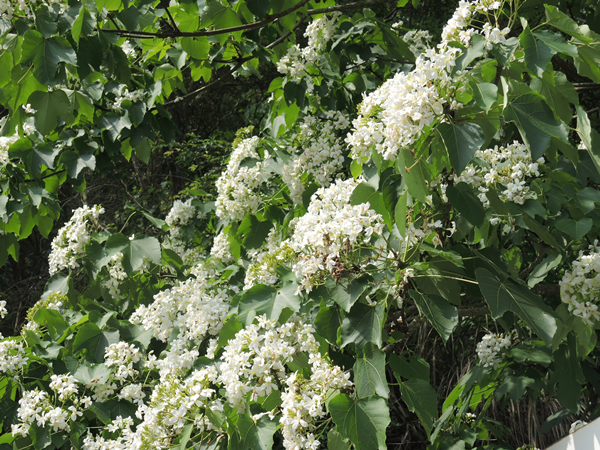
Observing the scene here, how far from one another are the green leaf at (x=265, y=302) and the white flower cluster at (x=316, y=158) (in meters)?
0.80

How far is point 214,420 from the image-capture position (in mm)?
1687

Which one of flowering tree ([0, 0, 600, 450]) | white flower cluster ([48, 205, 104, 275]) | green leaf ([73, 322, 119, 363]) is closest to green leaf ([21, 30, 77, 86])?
flowering tree ([0, 0, 600, 450])

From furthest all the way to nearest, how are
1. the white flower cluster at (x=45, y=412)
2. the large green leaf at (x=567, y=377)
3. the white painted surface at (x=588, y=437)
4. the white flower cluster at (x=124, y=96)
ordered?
the white flower cluster at (x=124, y=96) → the white flower cluster at (x=45, y=412) → the large green leaf at (x=567, y=377) → the white painted surface at (x=588, y=437)

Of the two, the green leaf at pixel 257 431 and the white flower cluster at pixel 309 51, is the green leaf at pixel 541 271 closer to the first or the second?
the green leaf at pixel 257 431

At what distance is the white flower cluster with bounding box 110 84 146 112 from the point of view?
2.87 m

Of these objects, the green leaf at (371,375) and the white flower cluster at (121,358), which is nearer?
the green leaf at (371,375)

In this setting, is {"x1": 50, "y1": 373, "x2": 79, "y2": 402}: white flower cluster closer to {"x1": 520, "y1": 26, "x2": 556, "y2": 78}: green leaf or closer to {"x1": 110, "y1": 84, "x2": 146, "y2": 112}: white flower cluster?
{"x1": 110, "y1": 84, "x2": 146, "y2": 112}: white flower cluster

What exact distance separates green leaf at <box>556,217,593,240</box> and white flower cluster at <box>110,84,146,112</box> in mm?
2078

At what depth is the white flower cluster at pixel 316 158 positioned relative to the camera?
8.48 feet

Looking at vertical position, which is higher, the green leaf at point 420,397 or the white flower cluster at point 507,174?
the white flower cluster at point 507,174

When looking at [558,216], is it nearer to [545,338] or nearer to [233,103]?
[545,338]

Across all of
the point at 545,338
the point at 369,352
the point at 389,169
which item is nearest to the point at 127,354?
the point at 369,352

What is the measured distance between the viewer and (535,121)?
132 centimetres

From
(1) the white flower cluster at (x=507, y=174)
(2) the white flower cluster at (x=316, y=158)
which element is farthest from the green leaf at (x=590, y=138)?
(2) the white flower cluster at (x=316, y=158)
